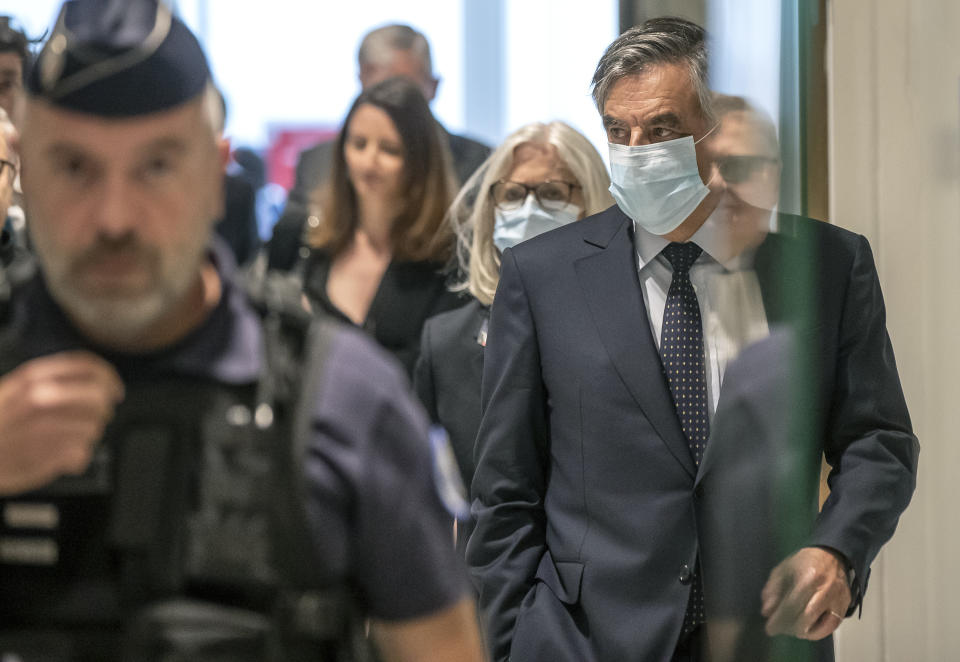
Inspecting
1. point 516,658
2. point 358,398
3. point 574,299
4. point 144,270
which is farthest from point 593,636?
point 144,270

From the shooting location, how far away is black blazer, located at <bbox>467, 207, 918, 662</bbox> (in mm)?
2049

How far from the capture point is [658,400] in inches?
81.0

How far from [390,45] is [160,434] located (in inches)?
20.5

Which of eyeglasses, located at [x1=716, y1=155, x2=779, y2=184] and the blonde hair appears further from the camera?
eyeglasses, located at [x1=716, y1=155, x2=779, y2=184]

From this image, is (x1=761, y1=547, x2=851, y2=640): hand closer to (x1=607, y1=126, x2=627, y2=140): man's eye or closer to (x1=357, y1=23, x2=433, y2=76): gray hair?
(x1=607, y1=126, x2=627, y2=140): man's eye

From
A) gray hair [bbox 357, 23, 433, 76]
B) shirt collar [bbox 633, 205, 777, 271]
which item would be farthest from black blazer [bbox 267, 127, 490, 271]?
shirt collar [bbox 633, 205, 777, 271]

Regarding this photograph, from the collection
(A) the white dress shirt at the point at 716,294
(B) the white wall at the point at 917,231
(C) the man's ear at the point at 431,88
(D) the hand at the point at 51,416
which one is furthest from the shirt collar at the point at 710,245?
(D) the hand at the point at 51,416

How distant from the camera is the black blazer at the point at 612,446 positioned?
205 centimetres

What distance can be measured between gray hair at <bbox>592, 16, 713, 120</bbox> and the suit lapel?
290 mm

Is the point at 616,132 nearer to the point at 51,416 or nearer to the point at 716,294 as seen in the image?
the point at 716,294

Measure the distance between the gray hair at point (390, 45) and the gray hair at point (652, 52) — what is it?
1.17 ft

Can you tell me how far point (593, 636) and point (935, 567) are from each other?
90 cm

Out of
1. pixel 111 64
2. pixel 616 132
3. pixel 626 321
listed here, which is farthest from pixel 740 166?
pixel 111 64

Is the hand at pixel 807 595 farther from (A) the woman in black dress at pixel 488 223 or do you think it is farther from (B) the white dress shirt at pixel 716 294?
(A) the woman in black dress at pixel 488 223
